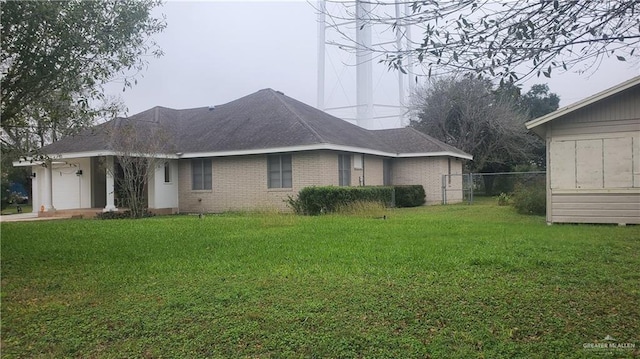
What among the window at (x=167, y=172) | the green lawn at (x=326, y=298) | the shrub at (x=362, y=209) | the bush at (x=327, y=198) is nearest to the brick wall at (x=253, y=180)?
the window at (x=167, y=172)

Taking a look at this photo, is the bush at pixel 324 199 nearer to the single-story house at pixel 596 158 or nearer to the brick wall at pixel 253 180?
the brick wall at pixel 253 180

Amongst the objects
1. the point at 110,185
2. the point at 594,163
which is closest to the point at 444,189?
the point at 594,163

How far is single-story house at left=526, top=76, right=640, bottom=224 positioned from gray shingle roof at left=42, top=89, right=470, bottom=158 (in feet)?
27.9

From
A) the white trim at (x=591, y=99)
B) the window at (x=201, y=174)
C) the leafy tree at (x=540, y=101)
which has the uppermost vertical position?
the leafy tree at (x=540, y=101)

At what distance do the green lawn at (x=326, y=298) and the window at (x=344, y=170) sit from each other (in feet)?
36.3

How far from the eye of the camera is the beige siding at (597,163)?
12.3 meters

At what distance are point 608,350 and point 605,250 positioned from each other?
481 cm

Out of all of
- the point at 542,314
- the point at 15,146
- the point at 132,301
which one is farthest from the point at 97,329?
the point at 15,146

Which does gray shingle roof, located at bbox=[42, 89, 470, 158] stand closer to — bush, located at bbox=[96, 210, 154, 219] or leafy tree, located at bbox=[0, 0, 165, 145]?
bush, located at bbox=[96, 210, 154, 219]

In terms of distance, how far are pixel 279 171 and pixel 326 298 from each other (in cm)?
1482

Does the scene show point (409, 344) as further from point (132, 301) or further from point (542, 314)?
point (132, 301)

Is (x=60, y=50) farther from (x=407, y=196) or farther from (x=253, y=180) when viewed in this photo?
(x=407, y=196)

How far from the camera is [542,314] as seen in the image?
478 centimetres

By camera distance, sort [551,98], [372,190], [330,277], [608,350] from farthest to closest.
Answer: [551,98] < [372,190] < [330,277] < [608,350]
